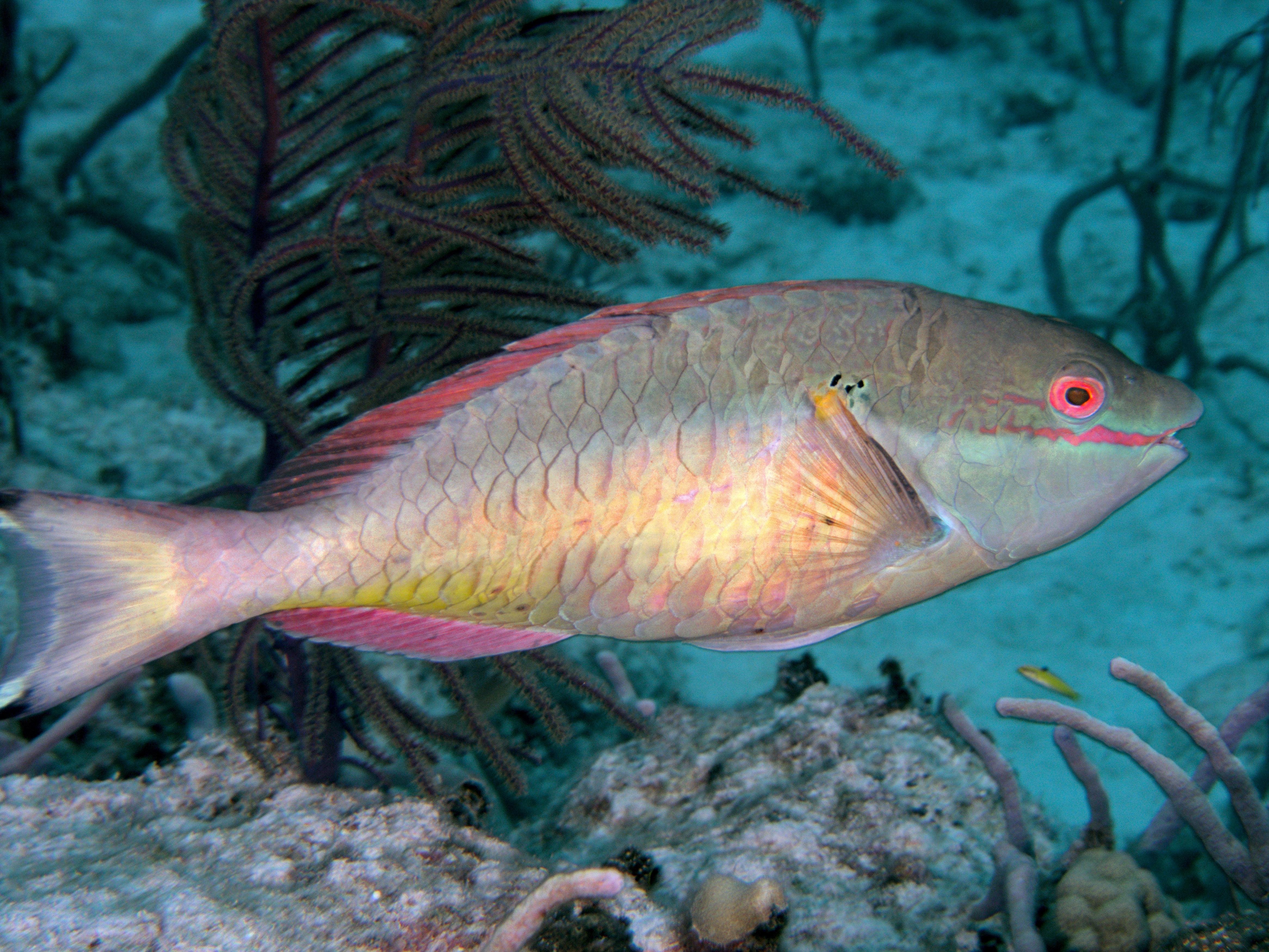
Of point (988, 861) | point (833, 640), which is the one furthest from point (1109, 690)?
point (988, 861)

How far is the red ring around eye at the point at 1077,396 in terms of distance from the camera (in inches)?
67.2

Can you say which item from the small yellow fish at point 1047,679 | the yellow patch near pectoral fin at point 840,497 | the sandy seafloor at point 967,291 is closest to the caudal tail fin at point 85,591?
the yellow patch near pectoral fin at point 840,497

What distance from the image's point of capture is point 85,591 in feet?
4.74

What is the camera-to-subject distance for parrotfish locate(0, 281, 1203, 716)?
1564mm

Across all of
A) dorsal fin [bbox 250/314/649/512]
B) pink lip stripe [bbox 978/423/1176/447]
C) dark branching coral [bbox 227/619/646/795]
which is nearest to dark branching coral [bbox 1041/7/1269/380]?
pink lip stripe [bbox 978/423/1176/447]

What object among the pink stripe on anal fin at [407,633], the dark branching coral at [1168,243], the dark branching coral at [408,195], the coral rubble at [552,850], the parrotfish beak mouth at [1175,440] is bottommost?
the coral rubble at [552,850]

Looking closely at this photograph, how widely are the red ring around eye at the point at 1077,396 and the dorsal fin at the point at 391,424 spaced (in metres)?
1.00

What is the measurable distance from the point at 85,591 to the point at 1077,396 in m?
2.22

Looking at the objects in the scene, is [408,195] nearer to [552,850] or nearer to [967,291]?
[552,850]

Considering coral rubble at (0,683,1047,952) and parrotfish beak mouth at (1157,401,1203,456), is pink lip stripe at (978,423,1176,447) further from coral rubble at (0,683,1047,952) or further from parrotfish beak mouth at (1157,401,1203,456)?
coral rubble at (0,683,1047,952)

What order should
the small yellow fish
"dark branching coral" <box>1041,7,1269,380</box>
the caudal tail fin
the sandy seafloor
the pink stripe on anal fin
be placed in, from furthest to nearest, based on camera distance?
"dark branching coral" <box>1041,7,1269,380</box> < the sandy seafloor < the small yellow fish < the pink stripe on anal fin < the caudal tail fin

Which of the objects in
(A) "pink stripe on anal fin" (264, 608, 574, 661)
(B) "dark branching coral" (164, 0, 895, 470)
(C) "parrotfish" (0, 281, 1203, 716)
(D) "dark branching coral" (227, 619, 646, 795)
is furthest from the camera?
(D) "dark branching coral" (227, 619, 646, 795)

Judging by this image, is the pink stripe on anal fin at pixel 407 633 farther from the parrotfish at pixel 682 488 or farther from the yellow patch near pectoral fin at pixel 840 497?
the yellow patch near pectoral fin at pixel 840 497

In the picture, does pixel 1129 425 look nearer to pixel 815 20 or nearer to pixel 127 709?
pixel 815 20
